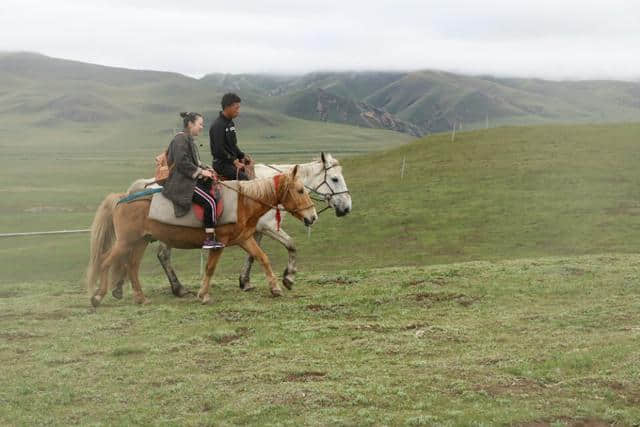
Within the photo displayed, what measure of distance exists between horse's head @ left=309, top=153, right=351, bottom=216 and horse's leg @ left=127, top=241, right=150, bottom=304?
4.10m

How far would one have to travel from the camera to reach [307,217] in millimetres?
15328

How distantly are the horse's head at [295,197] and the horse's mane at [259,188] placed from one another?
193 millimetres

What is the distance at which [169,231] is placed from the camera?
580 inches

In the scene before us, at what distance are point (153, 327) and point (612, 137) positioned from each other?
145ft

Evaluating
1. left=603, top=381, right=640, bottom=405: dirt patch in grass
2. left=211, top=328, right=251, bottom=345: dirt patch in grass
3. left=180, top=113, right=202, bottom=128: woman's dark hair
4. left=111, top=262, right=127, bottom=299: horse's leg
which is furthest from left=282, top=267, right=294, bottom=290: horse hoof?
left=603, top=381, right=640, bottom=405: dirt patch in grass

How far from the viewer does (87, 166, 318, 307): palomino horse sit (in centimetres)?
1470

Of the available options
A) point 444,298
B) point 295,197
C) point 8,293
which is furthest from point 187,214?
point 8,293

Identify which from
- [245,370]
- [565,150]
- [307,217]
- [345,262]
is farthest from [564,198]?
[245,370]

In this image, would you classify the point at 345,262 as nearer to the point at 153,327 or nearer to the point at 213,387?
the point at 153,327

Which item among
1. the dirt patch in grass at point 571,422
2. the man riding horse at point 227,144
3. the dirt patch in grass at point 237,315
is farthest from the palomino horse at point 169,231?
the dirt patch in grass at point 571,422

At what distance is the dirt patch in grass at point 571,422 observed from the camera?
25.4ft

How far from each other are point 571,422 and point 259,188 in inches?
341

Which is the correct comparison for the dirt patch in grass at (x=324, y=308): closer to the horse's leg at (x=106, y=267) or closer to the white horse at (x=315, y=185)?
the white horse at (x=315, y=185)

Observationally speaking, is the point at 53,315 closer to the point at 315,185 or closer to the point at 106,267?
the point at 106,267
